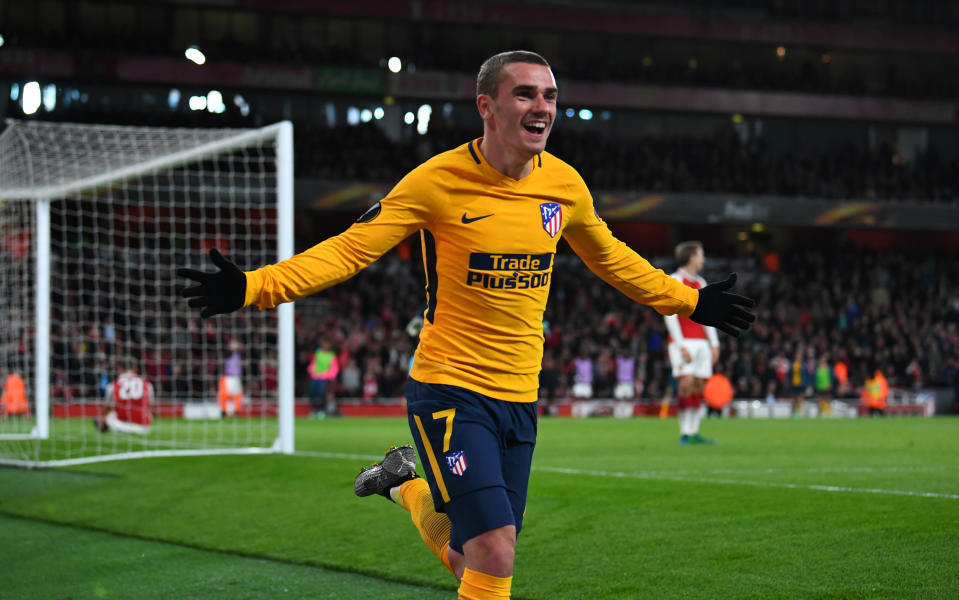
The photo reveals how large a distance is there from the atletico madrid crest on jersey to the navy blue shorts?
67 centimetres

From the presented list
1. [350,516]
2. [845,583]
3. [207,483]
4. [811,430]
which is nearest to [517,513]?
[845,583]

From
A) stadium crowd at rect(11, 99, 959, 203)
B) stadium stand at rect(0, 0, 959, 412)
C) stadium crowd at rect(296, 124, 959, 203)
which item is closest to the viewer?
stadium stand at rect(0, 0, 959, 412)

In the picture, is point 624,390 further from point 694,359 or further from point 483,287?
point 483,287

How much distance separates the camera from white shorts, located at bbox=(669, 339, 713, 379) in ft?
43.3

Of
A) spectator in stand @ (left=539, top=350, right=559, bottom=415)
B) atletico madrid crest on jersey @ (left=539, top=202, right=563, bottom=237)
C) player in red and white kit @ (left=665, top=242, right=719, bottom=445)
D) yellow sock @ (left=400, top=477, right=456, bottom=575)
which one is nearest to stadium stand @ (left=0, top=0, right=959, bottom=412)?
spectator in stand @ (left=539, top=350, right=559, bottom=415)

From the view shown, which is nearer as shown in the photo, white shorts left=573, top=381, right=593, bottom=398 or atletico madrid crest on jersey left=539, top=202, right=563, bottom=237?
atletico madrid crest on jersey left=539, top=202, right=563, bottom=237

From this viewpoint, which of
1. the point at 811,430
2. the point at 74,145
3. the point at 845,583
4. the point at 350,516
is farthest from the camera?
the point at 811,430

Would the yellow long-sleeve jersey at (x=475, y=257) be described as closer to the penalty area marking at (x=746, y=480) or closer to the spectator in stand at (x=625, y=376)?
the penalty area marking at (x=746, y=480)

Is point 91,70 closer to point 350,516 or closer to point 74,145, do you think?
point 74,145

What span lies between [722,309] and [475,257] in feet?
4.01

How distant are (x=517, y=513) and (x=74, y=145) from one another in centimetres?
1072

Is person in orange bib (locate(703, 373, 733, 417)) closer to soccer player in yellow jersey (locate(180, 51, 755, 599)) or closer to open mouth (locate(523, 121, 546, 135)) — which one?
soccer player in yellow jersey (locate(180, 51, 755, 599))

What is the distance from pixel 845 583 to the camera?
17.6 ft

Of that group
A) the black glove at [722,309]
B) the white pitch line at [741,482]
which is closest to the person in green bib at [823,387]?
the white pitch line at [741,482]
